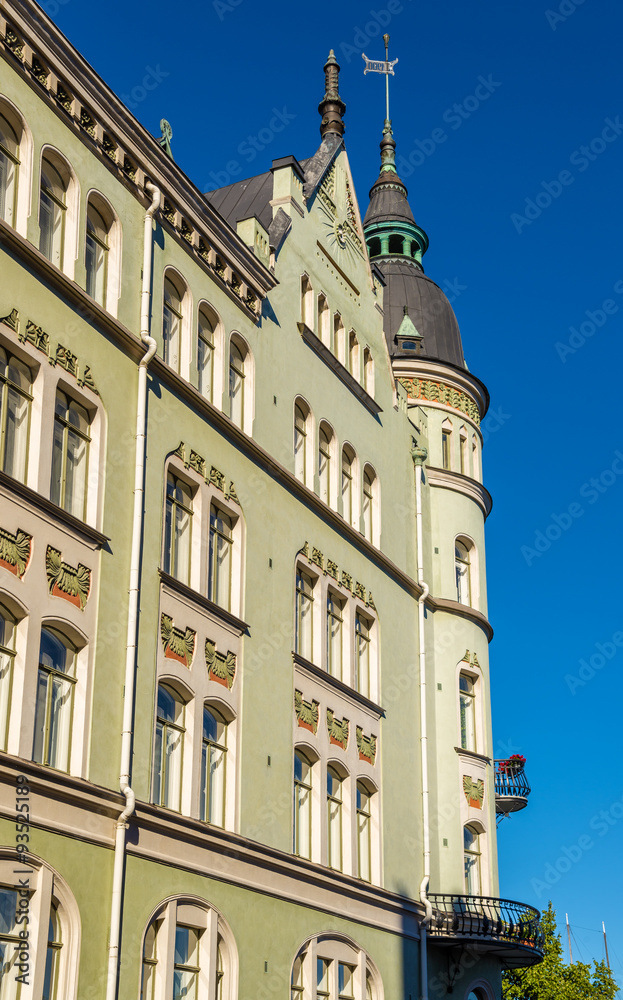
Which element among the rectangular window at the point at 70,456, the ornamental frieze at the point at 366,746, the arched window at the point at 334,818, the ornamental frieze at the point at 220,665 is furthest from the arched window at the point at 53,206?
the ornamental frieze at the point at 366,746

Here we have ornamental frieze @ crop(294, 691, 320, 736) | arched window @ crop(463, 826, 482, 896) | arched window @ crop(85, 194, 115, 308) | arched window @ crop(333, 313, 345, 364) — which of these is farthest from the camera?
arched window @ crop(463, 826, 482, 896)

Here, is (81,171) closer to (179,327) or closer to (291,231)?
(179,327)

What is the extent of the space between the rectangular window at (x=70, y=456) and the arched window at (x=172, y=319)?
3.23 meters

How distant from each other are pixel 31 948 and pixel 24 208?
1062cm

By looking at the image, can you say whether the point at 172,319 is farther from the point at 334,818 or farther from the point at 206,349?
the point at 334,818

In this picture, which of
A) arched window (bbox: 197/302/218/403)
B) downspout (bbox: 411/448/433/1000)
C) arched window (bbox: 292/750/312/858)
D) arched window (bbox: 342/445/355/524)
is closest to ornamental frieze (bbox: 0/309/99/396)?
arched window (bbox: 197/302/218/403)

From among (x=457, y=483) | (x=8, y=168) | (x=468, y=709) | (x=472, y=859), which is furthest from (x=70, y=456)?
(x=457, y=483)

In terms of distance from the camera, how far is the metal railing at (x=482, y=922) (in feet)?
101

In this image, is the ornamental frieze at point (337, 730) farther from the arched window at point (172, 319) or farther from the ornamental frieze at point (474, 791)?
the arched window at point (172, 319)

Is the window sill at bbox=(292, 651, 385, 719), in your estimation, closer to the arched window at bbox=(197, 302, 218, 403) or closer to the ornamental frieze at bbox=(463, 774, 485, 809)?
the ornamental frieze at bbox=(463, 774, 485, 809)

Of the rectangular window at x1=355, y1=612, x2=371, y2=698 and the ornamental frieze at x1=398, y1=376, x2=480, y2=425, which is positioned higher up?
the ornamental frieze at x1=398, y1=376, x2=480, y2=425

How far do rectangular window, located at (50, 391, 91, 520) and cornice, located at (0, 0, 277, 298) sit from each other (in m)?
4.79

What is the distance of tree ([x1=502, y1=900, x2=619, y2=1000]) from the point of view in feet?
175

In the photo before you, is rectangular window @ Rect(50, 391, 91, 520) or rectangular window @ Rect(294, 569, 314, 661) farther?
rectangular window @ Rect(294, 569, 314, 661)
